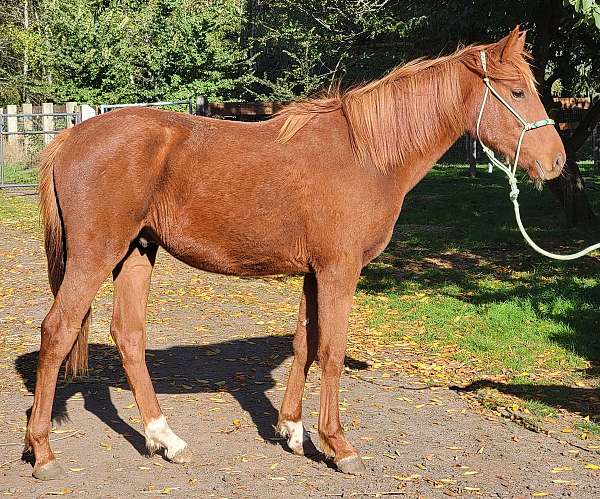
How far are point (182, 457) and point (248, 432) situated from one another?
0.66 m

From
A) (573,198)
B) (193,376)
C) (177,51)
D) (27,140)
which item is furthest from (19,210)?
(177,51)

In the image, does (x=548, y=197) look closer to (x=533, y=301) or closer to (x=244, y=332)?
(x=533, y=301)

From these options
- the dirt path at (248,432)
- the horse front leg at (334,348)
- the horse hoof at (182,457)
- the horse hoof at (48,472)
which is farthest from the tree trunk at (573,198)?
the horse hoof at (48,472)

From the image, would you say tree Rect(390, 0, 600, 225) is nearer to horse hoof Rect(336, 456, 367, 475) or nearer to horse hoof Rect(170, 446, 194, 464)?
horse hoof Rect(336, 456, 367, 475)

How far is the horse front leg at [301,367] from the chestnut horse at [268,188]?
2.9 inches

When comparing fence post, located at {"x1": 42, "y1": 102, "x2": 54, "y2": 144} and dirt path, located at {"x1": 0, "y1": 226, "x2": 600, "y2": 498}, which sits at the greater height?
fence post, located at {"x1": 42, "y1": 102, "x2": 54, "y2": 144}

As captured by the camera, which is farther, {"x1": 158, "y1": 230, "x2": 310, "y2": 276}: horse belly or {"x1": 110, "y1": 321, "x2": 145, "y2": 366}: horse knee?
{"x1": 110, "y1": 321, "x2": 145, "y2": 366}: horse knee

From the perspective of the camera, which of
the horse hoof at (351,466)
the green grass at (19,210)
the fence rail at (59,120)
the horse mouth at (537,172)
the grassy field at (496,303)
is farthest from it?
the fence rail at (59,120)

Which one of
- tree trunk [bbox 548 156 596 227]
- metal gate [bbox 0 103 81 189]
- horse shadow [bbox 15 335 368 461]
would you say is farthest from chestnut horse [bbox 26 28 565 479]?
metal gate [bbox 0 103 81 189]

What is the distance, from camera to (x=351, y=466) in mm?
4680

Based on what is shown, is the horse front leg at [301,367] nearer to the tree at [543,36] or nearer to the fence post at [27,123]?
the tree at [543,36]

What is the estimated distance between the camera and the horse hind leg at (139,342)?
192 inches

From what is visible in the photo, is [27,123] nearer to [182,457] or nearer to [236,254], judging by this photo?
[236,254]

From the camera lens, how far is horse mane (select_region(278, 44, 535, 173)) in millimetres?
4855
